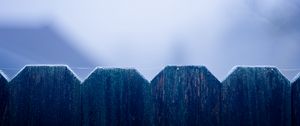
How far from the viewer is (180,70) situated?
1.02 m

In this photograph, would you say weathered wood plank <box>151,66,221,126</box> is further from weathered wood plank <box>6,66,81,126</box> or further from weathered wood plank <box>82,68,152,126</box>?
weathered wood plank <box>6,66,81,126</box>

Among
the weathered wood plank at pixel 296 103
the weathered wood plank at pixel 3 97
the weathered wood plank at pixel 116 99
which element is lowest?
the weathered wood plank at pixel 296 103

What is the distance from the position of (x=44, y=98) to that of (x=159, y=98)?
0.38 m

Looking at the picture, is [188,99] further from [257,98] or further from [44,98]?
[44,98]

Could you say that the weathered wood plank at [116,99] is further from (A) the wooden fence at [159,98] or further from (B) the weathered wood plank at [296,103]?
(B) the weathered wood plank at [296,103]

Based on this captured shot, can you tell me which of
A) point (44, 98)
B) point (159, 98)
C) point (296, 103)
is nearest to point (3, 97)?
point (44, 98)

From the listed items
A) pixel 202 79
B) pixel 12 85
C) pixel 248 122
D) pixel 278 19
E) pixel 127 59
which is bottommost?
pixel 248 122

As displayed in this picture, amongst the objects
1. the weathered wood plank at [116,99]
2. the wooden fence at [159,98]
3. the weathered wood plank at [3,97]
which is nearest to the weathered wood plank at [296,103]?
the wooden fence at [159,98]

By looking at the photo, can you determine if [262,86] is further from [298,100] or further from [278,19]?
[278,19]

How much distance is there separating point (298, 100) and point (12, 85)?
919mm

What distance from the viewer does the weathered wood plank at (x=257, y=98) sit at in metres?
0.99

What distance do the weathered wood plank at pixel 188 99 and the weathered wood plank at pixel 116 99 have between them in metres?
0.04

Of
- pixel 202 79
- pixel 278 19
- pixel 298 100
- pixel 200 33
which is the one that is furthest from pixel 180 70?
pixel 200 33

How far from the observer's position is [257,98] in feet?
3.26
